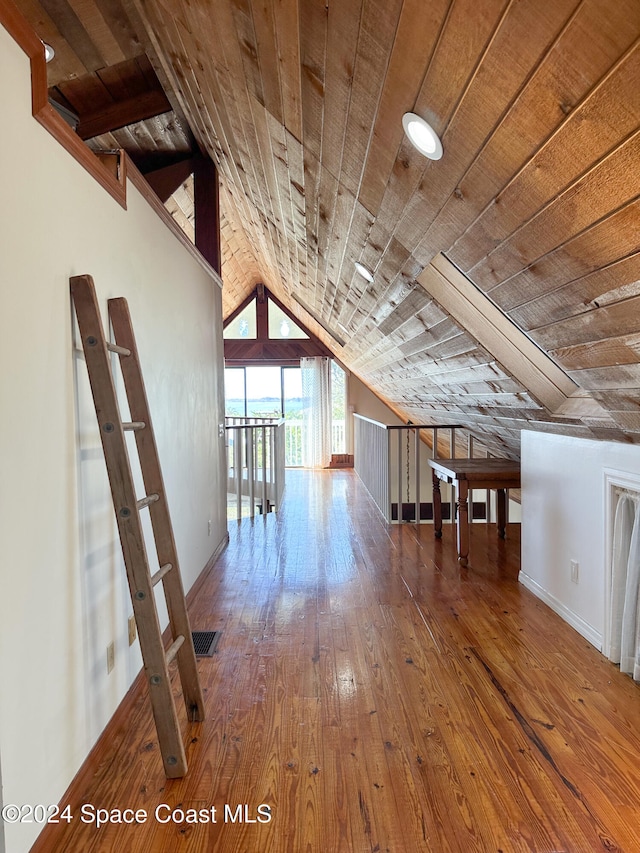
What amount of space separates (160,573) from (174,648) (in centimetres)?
27

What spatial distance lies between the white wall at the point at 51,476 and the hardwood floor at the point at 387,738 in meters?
0.24

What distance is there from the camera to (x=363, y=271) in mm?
3398

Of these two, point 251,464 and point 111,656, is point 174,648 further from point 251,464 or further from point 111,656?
point 251,464

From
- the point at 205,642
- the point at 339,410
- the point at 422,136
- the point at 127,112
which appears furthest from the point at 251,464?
the point at 422,136

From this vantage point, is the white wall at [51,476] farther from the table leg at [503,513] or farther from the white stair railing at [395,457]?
the table leg at [503,513]

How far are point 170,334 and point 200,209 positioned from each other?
1977mm

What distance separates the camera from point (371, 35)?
55.6 inches

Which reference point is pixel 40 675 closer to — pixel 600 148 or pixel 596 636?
pixel 600 148

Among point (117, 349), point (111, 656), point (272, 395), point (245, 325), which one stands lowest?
point (111, 656)

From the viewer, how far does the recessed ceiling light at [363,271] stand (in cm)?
333

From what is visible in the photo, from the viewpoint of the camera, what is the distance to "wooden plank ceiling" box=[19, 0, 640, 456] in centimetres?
116

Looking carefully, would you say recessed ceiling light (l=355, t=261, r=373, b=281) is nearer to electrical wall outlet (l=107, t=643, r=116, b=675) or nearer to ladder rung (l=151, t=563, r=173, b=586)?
ladder rung (l=151, t=563, r=173, b=586)

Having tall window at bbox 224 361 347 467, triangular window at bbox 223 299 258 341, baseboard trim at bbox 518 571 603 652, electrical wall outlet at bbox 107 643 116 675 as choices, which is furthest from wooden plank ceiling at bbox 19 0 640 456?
tall window at bbox 224 361 347 467

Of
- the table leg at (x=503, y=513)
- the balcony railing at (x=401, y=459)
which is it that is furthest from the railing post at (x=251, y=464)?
the table leg at (x=503, y=513)
